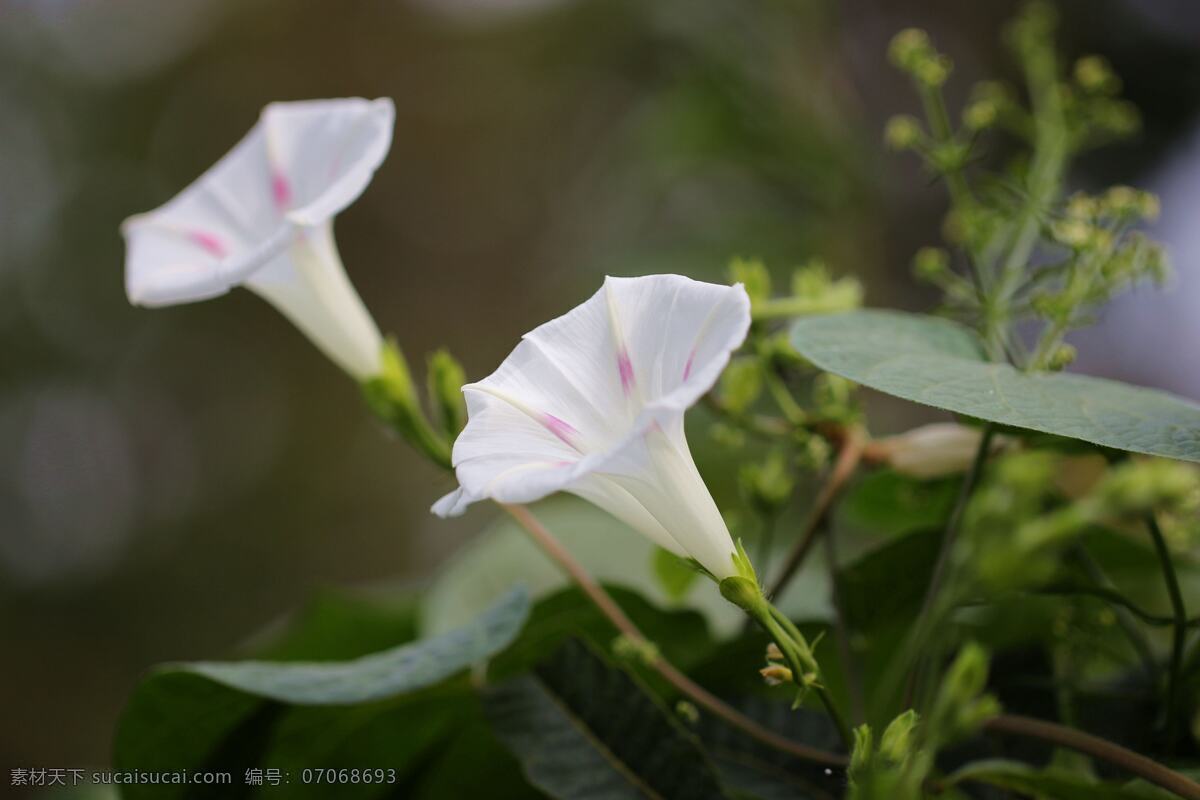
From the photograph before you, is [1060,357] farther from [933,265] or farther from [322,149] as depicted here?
[322,149]

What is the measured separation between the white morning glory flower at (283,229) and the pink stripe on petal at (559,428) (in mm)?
233

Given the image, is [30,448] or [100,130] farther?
[100,130]

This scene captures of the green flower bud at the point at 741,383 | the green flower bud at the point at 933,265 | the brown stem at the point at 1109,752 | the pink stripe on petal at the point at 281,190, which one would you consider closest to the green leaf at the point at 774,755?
the brown stem at the point at 1109,752

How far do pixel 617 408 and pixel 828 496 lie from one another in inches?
8.4

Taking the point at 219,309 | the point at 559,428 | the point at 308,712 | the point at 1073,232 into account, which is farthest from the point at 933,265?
the point at 219,309

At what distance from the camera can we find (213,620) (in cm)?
485

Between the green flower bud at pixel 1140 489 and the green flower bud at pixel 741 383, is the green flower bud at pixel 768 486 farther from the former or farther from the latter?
the green flower bud at pixel 1140 489

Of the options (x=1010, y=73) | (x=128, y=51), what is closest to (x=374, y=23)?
(x=128, y=51)

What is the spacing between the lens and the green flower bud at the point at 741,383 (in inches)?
27.4

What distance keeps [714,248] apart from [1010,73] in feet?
2.98

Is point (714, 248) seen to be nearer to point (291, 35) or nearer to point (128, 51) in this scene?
point (291, 35)

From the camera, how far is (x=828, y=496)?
2.19 ft

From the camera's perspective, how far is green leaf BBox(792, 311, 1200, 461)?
488 millimetres

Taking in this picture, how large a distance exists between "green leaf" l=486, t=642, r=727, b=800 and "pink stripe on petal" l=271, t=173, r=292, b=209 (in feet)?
1.60
